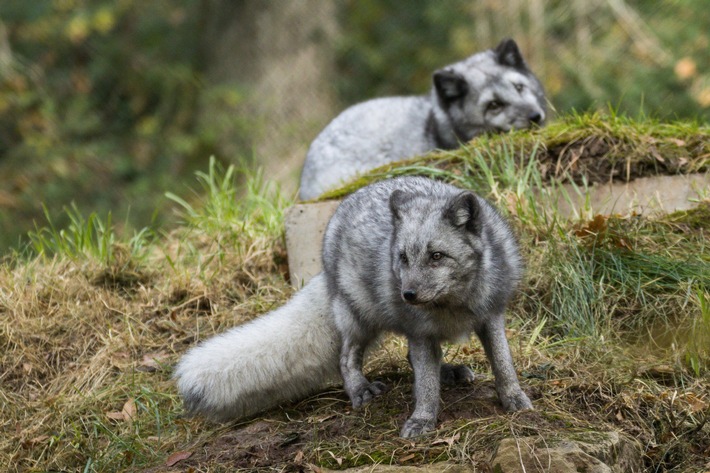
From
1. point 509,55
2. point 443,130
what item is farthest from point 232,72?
point 509,55

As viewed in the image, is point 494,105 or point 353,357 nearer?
point 353,357

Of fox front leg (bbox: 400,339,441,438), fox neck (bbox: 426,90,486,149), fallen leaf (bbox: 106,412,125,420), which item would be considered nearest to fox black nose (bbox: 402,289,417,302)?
fox front leg (bbox: 400,339,441,438)

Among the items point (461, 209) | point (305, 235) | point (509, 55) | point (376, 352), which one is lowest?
point (376, 352)

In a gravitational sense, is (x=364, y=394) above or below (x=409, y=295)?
below

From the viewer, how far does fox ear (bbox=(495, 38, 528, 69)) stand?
25.2 feet

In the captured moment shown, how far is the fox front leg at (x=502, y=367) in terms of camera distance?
410 cm

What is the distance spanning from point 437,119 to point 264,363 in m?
3.74

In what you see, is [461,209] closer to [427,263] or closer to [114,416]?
[427,263]

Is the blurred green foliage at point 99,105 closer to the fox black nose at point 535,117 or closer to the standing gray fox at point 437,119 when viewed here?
the standing gray fox at point 437,119

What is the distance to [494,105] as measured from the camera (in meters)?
7.51

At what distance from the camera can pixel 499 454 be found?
3.62m

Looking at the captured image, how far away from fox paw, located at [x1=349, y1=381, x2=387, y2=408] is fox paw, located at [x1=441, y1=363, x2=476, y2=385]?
0.32 meters

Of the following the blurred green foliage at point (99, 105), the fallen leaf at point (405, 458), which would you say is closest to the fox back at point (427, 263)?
the fallen leaf at point (405, 458)

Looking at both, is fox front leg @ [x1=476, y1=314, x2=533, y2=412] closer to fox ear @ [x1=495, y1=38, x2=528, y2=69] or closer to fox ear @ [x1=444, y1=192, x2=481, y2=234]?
fox ear @ [x1=444, y1=192, x2=481, y2=234]
